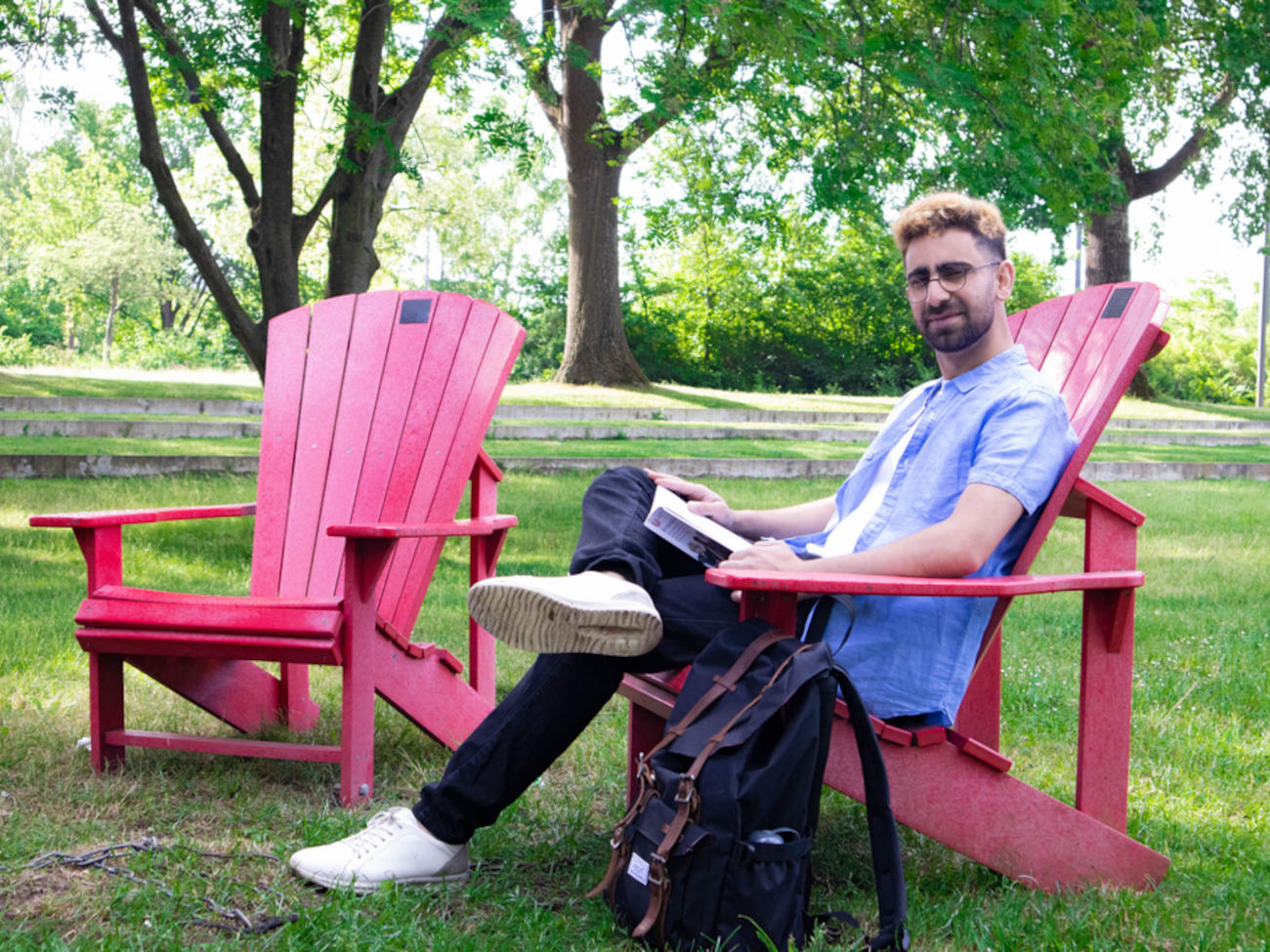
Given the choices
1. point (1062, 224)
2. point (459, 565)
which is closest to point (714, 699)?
point (459, 565)

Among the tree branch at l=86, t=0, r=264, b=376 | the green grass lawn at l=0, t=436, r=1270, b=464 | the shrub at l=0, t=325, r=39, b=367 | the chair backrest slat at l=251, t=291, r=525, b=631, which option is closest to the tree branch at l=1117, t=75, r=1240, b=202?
the green grass lawn at l=0, t=436, r=1270, b=464

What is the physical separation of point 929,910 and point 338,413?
2.26 metres

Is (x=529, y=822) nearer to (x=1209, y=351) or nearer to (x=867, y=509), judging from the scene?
(x=867, y=509)

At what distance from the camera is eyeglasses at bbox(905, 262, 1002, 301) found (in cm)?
229

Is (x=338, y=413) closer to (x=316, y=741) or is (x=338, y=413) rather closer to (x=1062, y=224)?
(x=316, y=741)

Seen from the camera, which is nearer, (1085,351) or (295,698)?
(1085,351)

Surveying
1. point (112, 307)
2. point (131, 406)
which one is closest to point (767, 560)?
point (131, 406)

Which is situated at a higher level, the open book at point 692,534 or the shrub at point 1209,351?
the shrub at point 1209,351

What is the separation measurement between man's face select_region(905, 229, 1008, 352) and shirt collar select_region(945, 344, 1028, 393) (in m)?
0.06

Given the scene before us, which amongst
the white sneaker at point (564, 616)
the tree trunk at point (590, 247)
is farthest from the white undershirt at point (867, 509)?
the tree trunk at point (590, 247)

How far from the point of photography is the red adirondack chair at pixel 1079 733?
6.63ft

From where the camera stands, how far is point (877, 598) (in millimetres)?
2178

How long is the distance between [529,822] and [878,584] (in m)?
1.15

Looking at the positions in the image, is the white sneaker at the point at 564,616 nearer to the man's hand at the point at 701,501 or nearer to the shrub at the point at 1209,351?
the man's hand at the point at 701,501
